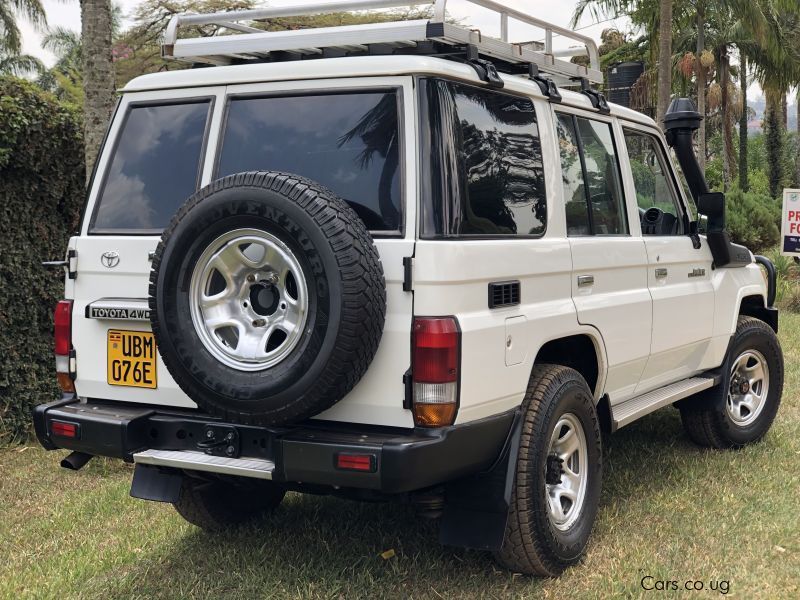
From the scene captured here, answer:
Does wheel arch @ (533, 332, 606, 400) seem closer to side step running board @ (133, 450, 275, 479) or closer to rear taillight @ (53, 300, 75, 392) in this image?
side step running board @ (133, 450, 275, 479)

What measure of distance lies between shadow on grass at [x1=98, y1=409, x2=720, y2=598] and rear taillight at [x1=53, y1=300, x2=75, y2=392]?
923 millimetres

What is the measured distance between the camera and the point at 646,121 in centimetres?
511

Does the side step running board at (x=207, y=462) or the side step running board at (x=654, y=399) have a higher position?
the side step running board at (x=207, y=462)

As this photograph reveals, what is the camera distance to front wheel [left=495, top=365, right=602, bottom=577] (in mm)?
3619

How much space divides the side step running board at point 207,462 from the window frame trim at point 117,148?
35.7 inches

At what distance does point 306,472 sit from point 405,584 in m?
0.95

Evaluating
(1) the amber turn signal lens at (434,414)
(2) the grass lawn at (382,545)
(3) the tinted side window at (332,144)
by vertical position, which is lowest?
(2) the grass lawn at (382,545)

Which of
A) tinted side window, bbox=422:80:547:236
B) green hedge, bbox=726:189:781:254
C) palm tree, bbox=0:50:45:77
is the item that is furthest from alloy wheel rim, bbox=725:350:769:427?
palm tree, bbox=0:50:45:77

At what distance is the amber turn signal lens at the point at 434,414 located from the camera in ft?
10.6

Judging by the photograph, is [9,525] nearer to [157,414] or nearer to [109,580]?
[109,580]

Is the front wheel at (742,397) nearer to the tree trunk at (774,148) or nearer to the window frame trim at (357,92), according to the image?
the window frame trim at (357,92)

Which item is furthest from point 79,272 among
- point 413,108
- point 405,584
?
point 405,584

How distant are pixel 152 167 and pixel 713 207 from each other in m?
3.10

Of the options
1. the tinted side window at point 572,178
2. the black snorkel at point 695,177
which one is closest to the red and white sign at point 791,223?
the black snorkel at point 695,177
